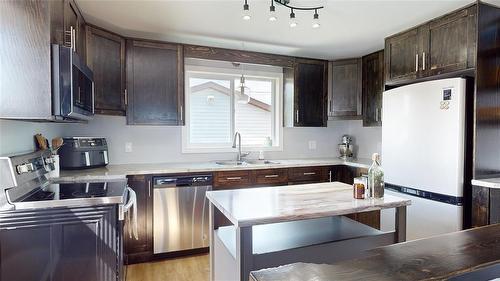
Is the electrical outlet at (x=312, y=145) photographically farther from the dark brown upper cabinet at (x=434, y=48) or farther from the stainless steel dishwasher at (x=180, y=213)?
the stainless steel dishwasher at (x=180, y=213)

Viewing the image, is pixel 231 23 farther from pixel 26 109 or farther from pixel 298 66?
pixel 26 109

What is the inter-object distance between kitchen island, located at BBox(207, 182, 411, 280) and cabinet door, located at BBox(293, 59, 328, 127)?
71.4 inches

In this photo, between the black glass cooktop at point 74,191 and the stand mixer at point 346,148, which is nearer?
the black glass cooktop at point 74,191

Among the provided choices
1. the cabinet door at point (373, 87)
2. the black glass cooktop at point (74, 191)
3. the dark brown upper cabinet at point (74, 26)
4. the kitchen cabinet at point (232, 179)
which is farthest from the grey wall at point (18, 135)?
the cabinet door at point (373, 87)

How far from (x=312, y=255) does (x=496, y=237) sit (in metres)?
0.96

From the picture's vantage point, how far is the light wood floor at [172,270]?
2.49 m

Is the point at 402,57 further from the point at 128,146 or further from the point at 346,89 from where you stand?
the point at 128,146

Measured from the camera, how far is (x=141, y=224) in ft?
8.96

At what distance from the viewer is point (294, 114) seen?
3650mm

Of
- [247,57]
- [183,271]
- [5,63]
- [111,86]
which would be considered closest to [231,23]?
[247,57]

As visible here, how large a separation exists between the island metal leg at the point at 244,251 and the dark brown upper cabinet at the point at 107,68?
1977 millimetres

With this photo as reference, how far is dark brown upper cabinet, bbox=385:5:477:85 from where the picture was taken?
220 centimetres

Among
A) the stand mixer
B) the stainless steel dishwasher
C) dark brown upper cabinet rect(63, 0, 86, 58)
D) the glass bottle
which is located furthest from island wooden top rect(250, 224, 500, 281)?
the stand mixer

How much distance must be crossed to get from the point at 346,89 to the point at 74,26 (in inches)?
120
